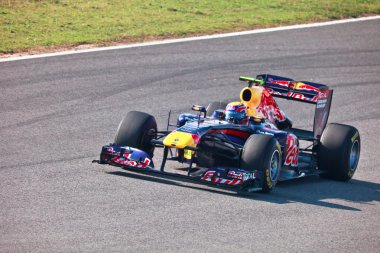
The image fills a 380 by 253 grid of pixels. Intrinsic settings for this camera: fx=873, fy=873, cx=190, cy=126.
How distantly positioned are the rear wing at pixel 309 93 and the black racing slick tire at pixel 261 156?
2.03 m

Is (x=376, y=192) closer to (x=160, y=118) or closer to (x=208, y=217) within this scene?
(x=208, y=217)

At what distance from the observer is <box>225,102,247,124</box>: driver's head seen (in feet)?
43.2

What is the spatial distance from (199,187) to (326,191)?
2.06 meters

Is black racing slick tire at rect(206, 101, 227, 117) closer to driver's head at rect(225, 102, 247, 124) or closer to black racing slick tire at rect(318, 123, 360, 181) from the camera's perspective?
driver's head at rect(225, 102, 247, 124)

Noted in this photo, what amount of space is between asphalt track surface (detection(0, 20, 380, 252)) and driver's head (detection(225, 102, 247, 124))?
120 centimetres

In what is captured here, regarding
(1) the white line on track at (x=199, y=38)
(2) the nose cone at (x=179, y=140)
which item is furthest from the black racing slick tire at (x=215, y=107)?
(1) the white line on track at (x=199, y=38)

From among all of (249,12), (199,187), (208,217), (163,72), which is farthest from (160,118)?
(249,12)

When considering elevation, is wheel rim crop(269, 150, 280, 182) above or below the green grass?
below

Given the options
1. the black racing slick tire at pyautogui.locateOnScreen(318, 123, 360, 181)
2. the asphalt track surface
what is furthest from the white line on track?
the black racing slick tire at pyautogui.locateOnScreen(318, 123, 360, 181)

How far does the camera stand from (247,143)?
12406 mm

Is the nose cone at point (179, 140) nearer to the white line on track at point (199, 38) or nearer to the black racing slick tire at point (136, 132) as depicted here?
the black racing slick tire at point (136, 132)

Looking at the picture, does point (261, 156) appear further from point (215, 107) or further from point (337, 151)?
point (215, 107)

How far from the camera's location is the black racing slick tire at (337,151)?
13.7m

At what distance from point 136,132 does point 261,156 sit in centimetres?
206
